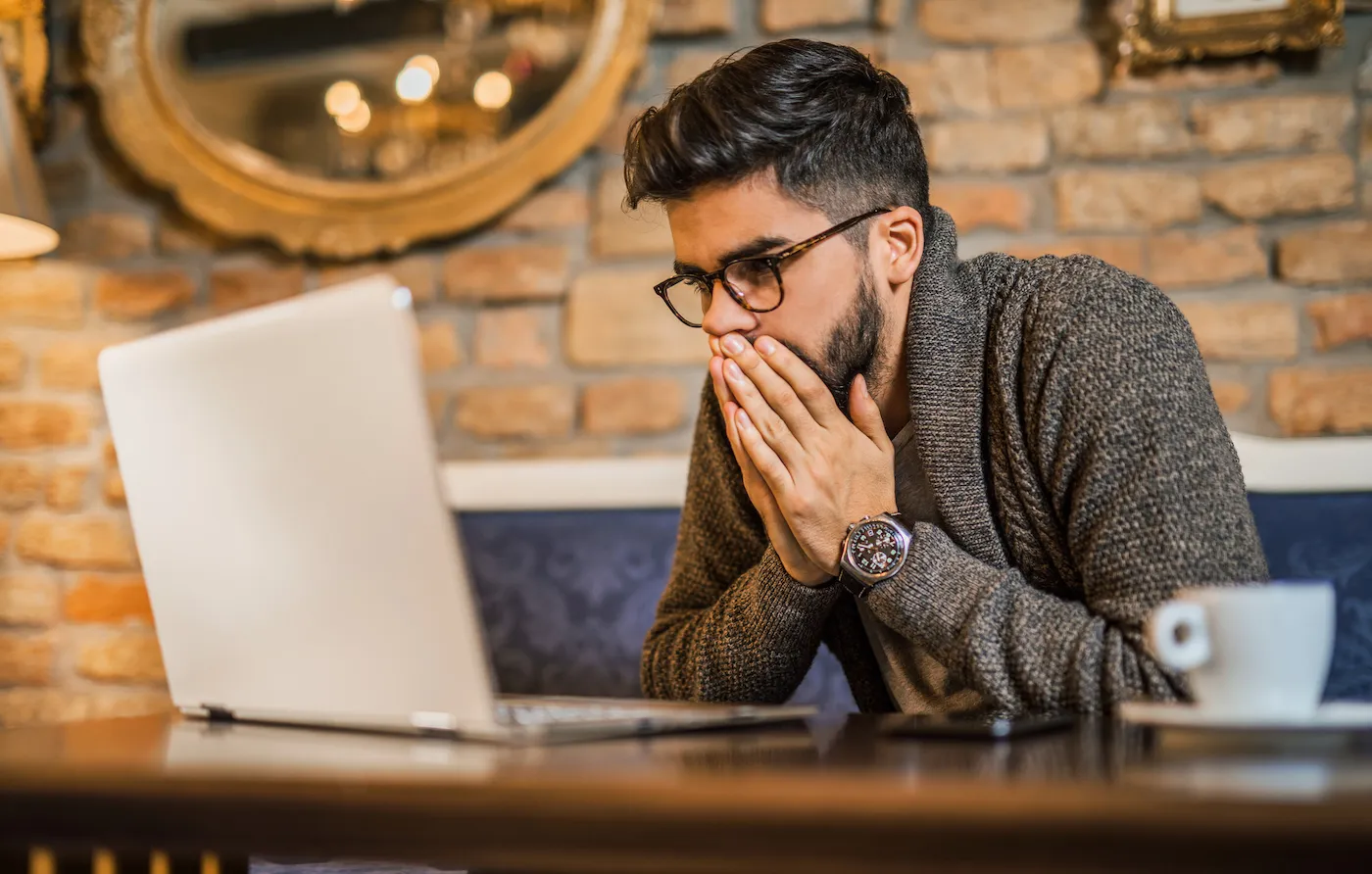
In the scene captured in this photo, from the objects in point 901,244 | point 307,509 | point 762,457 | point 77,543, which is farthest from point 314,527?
point 77,543

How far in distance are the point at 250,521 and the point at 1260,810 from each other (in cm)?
53

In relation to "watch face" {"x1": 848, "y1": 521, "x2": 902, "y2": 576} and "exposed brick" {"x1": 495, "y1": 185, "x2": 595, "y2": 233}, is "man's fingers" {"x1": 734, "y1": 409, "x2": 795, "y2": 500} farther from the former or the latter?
"exposed brick" {"x1": 495, "y1": 185, "x2": 595, "y2": 233}

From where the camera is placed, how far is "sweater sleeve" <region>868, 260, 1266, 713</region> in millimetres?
929

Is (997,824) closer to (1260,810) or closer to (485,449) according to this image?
(1260,810)

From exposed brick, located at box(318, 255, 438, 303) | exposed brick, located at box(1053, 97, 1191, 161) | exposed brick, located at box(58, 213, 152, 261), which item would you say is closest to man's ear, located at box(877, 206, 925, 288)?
exposed brick, located at box(1053, 97, 1191, 161)

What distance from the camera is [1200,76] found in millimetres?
1688

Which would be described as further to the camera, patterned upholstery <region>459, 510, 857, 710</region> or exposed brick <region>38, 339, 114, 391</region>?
exposed brick <region>38, 339, 114, 391</region>

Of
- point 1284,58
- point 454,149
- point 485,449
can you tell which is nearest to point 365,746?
point 485,449

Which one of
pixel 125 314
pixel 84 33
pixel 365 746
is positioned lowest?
pixel 365 746

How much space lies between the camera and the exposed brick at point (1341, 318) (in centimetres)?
162

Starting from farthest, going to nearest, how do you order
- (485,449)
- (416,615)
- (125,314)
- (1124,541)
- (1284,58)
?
(125,314)
(485,449)
(1284,58)
(1124,541)
(416,615)

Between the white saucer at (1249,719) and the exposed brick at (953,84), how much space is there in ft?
4.08

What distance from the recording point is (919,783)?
463 mm

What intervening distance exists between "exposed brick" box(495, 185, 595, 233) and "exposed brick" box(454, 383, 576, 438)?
25 cm
